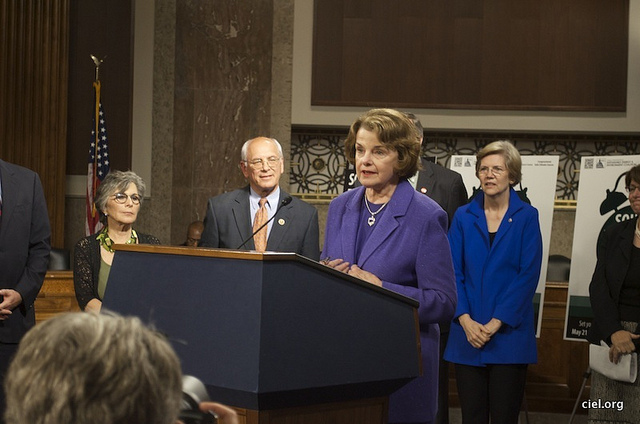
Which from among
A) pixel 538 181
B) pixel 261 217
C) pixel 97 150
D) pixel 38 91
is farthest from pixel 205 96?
pixel 261 217

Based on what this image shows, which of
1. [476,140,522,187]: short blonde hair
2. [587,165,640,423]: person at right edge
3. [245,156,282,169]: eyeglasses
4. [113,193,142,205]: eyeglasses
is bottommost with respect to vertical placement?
[587,165,640,423]: person at right edge

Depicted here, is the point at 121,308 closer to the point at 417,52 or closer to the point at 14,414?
the point at 14,414

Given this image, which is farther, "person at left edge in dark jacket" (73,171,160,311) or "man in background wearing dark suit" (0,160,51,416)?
"person at left edge in dark jacket" (73,171,160,311)

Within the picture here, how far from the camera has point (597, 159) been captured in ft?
19.5

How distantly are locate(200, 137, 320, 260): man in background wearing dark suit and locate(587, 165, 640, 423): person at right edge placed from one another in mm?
1578

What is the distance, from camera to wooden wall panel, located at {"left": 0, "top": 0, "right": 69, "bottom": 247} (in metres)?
8.40

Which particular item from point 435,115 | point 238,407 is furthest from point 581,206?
point 238,407

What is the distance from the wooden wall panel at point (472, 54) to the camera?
342 inches

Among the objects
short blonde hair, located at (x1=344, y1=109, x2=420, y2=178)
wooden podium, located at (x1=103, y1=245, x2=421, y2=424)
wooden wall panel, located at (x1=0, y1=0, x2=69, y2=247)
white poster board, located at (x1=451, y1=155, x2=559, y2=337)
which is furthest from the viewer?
wooden wall panel, located at (x1=0, y1=0, x2=69, y2=247)

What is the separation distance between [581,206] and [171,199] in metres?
4.07

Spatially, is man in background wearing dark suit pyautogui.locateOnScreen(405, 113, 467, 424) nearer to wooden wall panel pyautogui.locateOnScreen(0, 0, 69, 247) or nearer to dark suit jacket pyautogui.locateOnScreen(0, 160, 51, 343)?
dark suit jacket pyautogui.locateOnScreen(0, 160, 51, 343)

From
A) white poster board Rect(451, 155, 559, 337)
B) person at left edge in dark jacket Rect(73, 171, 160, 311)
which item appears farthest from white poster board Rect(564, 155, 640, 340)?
person at left edge in dark jacket Rect(73, 171, 160, 311)

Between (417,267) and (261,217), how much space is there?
1838 mm

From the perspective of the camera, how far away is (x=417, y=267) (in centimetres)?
262
